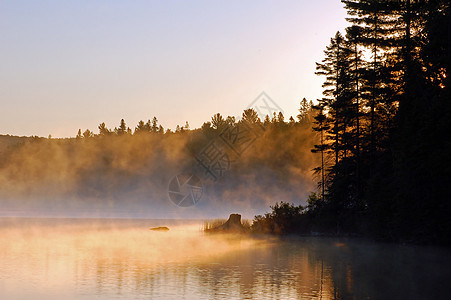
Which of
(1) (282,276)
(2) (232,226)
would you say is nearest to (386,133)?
(2) (232,226)

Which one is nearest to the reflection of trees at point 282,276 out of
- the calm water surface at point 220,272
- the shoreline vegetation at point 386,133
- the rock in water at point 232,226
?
the calm water surface at point 220,272

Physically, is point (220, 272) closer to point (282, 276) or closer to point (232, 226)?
point (282, 276)

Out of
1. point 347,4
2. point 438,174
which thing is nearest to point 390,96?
point 347,4

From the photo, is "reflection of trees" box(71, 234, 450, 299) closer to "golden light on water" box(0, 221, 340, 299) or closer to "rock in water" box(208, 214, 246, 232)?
"golden light on water" box(0, 221, 340, 299)

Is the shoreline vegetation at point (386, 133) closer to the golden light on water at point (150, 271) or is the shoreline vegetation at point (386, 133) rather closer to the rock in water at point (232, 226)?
the rock in water at point (232, 226)

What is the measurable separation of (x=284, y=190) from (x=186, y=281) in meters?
148

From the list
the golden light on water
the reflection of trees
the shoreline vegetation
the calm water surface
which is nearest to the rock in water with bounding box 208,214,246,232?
the shoreline vegetation

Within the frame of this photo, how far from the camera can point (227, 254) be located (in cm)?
4341

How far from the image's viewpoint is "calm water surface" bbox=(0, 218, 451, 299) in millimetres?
25406

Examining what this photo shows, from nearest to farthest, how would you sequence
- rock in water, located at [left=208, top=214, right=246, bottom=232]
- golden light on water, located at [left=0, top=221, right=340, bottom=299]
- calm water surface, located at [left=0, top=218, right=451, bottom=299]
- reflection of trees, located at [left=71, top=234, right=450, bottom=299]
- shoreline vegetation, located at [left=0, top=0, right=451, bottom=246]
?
calm water surface, located at [left=0, top=218, right=451, bottom=299] → reflection of trees, located at [left=71, top=234, right=450, bottom=299] → golden light on water, located at [left=0, top=221, right=340, bottom=299] → shoreline vegetation, located at [left=0, top=0, right=451, bottom=246] → rock in water, located at [left=208, top=214, right=246, bottom=232]

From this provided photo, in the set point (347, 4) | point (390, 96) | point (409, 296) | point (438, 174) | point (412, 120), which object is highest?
point (347, 4)

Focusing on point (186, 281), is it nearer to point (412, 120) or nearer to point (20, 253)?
point (20, 253)

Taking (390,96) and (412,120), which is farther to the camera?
(390,96)

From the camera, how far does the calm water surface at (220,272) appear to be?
83.4ft
